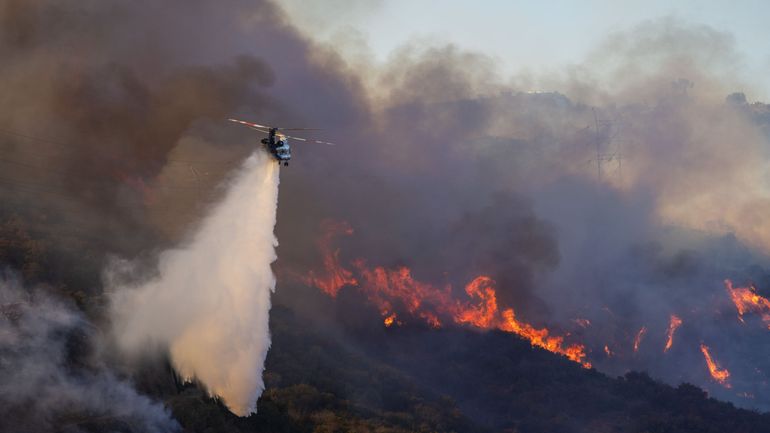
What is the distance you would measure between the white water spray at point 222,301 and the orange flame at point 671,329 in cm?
5973

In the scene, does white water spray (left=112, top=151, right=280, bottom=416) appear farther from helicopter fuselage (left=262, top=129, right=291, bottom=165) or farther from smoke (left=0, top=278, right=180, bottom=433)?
smoke (left=0, top=278, right=180, bottom=433)

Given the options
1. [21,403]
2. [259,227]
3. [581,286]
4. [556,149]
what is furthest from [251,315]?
[556,149]

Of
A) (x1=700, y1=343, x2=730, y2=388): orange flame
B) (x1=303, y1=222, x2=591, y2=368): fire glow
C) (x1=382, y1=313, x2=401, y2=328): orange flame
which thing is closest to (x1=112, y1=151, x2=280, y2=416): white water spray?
(x1=303, y1=222, x2=591, y2=368): fire glow

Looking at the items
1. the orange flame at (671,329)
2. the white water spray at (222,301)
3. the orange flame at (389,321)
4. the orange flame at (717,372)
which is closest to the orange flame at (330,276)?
the orange flame at (389,321)

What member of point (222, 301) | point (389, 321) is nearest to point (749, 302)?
point (389, 321)

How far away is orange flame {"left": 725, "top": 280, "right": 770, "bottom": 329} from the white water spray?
71689mm

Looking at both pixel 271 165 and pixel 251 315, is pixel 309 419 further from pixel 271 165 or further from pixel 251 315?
pixel 271 165

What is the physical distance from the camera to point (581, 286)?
325 feet

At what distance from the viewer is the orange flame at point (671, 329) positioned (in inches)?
3693

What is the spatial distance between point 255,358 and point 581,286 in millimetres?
59400

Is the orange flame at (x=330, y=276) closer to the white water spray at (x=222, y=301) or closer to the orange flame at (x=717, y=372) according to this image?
the white water spray at (x=222, y=301)

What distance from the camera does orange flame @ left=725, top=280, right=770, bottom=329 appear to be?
99.9 m

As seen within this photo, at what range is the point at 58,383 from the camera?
136ft

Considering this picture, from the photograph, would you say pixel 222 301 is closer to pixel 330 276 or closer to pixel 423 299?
pixel 330 276
